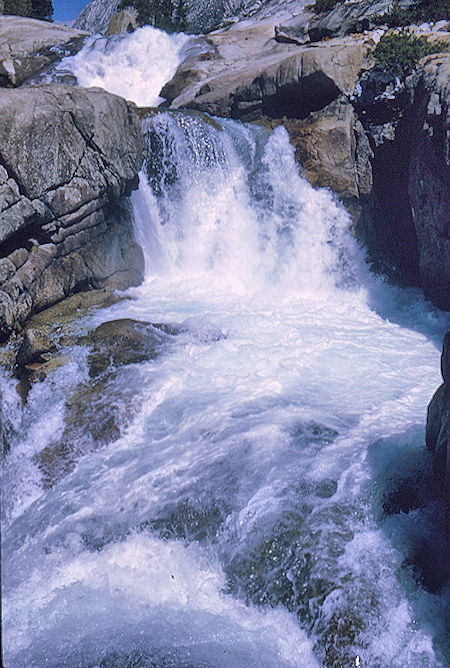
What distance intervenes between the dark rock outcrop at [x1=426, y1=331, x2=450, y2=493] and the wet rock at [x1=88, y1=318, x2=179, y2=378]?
4.48 metres

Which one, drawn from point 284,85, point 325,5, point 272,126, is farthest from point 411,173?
point 325,5

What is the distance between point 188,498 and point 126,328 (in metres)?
3.97

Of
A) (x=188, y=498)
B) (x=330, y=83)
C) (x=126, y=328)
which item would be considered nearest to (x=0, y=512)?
(x=188, y=498)

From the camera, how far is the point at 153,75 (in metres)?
19.2

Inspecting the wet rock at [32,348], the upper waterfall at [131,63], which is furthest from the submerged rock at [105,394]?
the upper waterfall at [131,63]

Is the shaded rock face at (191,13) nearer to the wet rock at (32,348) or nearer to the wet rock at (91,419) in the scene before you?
the wet rock at (32,348)

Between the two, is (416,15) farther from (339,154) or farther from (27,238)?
(27,238)

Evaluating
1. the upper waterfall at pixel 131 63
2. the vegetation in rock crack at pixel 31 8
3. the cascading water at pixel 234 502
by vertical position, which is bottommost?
the cascading water at pixel 234 502

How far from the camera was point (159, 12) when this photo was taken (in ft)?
86.1

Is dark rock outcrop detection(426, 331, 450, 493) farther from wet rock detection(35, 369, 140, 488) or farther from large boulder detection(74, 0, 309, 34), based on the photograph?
large boulder detection(74, 0, 309, 34)

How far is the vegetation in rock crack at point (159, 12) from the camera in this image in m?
25.2

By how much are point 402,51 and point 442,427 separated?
11.2m

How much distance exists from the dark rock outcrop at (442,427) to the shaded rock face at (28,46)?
18.6 m

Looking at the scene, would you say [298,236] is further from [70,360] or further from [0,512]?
[0,512]
